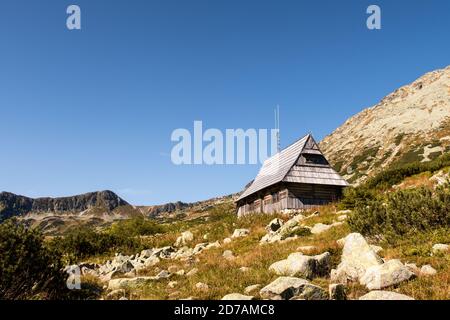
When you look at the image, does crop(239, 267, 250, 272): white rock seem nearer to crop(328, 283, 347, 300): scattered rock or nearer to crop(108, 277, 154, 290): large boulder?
crop(108, 277, 154, 290): large boulder

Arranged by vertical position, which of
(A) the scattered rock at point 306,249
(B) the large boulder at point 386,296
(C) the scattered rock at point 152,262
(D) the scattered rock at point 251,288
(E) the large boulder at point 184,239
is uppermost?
(A) the scattered rock at point 306,249

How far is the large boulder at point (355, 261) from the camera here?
8.59 meters

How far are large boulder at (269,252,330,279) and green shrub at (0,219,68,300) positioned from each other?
211 inches

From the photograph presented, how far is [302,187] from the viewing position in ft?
102

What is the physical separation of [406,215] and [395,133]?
86020 mm

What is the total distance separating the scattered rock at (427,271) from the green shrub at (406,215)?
11.7 feet

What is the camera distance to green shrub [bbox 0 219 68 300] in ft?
27.1

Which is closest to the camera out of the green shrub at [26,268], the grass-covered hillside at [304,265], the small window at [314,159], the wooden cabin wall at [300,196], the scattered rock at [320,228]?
the grass-covered hillside at [304,265]

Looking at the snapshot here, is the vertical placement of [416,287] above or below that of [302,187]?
below

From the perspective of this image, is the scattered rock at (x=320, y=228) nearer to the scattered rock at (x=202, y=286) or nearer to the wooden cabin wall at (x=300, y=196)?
the scattered rock at (x=202, y=286)

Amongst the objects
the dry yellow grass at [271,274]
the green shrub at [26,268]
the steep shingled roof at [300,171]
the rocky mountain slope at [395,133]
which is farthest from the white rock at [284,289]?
the rocky mountain slope at [395,133]

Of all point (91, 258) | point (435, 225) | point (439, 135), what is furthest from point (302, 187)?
point (439, 135)
